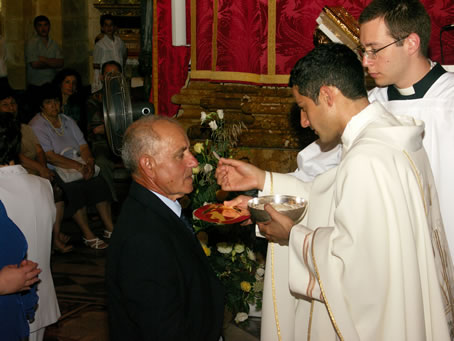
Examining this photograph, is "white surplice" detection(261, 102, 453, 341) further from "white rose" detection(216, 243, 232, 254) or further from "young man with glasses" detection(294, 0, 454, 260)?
"white rose" detection(216, 243, 232, 254)

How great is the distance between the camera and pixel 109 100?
412cm

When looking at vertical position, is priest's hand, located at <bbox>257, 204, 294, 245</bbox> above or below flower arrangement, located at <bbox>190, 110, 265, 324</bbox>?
above

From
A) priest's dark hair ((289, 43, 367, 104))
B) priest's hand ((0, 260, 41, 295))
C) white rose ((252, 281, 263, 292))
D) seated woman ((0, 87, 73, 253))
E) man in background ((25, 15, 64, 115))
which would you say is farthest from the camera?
man in background ((25, 15, 64, 115))

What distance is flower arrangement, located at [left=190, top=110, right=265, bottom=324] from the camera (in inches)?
157

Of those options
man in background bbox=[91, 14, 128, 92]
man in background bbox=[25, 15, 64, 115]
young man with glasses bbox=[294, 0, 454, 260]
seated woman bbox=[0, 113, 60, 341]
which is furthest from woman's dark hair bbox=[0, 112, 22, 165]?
man in background bbox=[25, 15, 64, 115]

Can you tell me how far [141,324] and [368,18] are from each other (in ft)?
6.14

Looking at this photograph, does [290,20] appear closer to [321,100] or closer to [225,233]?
[225,233]

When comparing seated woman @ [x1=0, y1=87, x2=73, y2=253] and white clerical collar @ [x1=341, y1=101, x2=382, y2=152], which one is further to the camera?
seated woman @ [x1=0, y1=87, x2=73, y2=253]

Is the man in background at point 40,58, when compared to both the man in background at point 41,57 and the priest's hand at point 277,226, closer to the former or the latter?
the man in background at point 41,57

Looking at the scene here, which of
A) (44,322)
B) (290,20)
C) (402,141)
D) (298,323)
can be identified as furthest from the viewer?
(290,20)

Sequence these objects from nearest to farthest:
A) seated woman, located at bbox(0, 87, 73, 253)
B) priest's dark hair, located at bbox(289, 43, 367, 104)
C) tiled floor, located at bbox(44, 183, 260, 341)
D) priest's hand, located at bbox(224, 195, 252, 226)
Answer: priest's dark hair, located at bbox(289, 43, 367, 104) → priest's hand, located at bbox(224, 195, 252, 226) → tiled floor, located at bbox(44, 183, 260, 341) → seated woman, located at bbox(0, 87, 73, 253)

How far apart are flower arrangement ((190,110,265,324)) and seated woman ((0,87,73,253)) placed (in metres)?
2.41

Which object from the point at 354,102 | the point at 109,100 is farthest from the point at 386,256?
the point at 109,100

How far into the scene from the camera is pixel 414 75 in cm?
292
